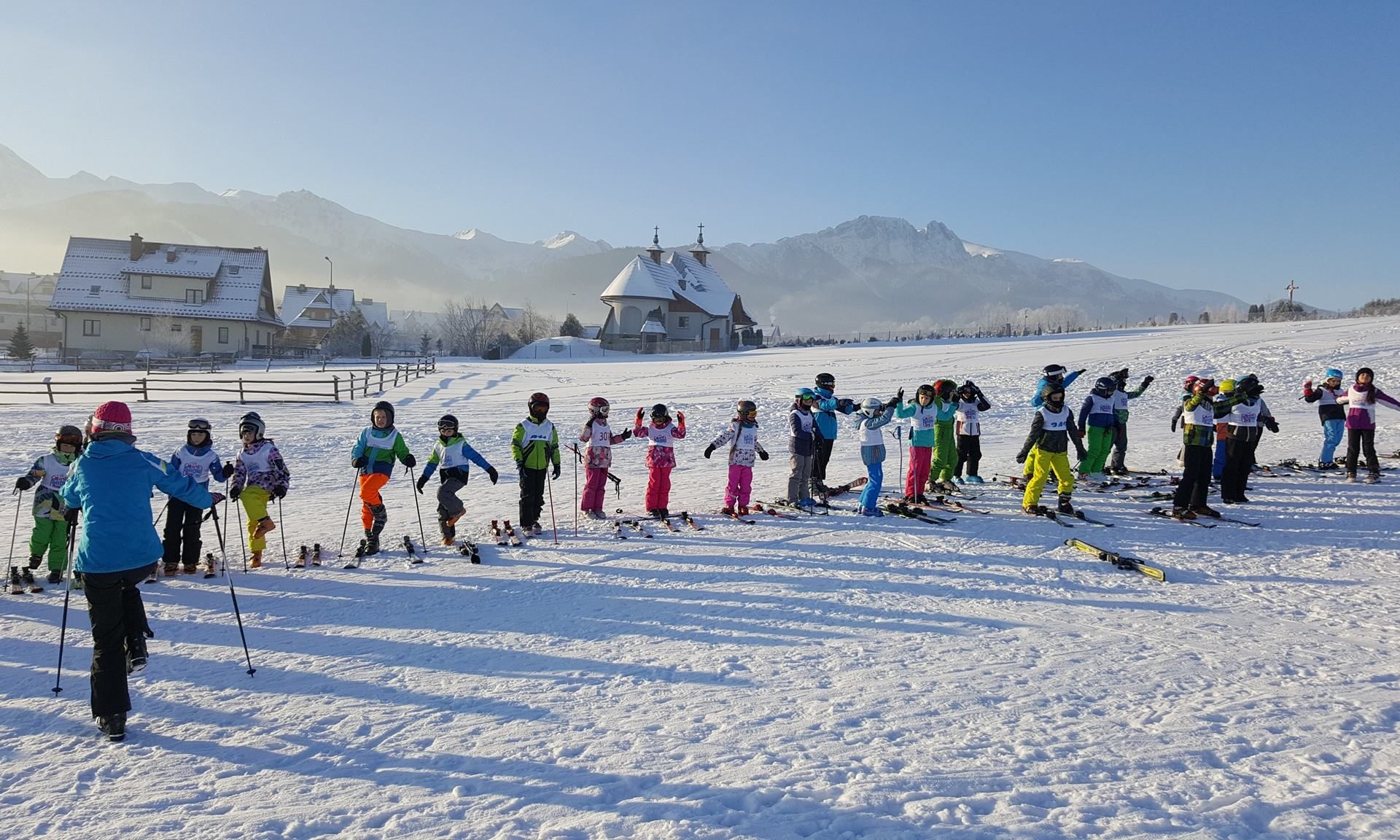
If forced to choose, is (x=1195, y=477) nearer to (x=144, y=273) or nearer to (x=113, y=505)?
(x=113, y=505)

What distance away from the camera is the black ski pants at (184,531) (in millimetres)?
7938

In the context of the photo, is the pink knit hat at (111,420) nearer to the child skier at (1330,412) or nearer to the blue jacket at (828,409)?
the blue jacket at (828,409)

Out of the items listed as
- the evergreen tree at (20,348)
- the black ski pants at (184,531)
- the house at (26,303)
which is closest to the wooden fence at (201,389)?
the black ski pants at (184,531)

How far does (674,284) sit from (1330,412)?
55777mm

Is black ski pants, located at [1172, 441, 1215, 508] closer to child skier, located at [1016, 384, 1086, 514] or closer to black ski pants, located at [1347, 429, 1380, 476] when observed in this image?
child skier, located at [1016, 384, 1086, 514]

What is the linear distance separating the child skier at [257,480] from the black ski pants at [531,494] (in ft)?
8.80

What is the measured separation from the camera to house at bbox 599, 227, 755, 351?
2458 inches

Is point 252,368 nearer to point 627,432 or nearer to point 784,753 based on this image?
point 627,432

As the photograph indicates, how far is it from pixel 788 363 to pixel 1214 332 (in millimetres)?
20312

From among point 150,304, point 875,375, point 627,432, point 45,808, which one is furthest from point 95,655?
point 150,304

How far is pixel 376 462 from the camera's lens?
8.74 metres

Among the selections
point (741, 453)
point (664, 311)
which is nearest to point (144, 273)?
point (664, 311)

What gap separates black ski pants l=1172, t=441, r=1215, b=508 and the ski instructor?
11040 mm

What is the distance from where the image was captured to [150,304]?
52.0 m
